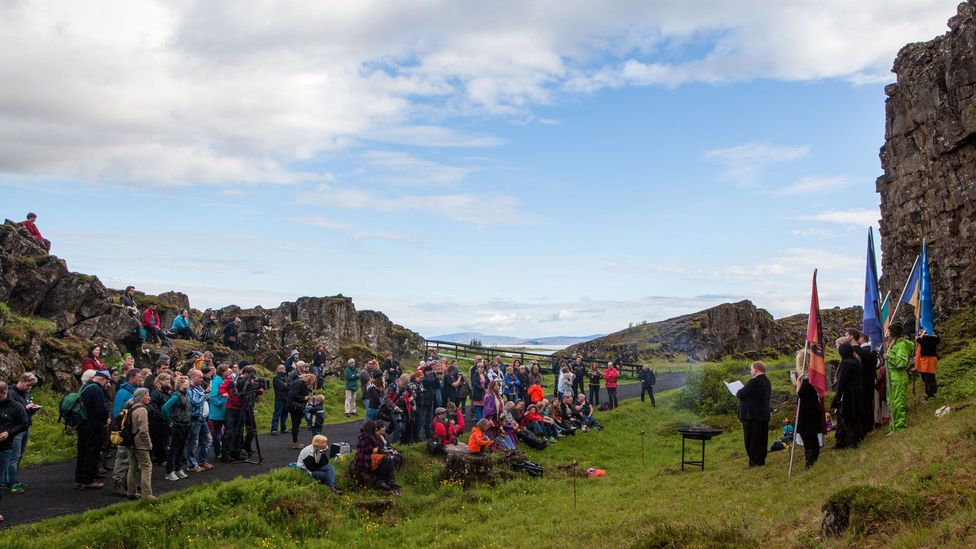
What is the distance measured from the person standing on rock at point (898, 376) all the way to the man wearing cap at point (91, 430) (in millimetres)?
15676

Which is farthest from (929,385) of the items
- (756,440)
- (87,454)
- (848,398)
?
(87,454)

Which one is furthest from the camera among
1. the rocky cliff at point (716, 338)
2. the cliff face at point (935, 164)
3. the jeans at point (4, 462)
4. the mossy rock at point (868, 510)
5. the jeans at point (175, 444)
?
the rocky cliff at point (716, 338)

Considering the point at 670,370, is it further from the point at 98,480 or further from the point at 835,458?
the point at 98,480

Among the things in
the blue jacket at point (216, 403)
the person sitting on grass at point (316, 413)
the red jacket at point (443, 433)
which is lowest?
the red jacket at point (443, 433)

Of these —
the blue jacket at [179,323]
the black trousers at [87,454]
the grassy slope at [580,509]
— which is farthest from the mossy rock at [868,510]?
the blue jacket at [179,323]

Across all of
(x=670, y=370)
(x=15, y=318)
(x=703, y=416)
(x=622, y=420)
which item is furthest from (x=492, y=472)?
(x=670, y=370)

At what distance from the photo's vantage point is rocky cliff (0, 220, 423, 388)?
20.4 meters

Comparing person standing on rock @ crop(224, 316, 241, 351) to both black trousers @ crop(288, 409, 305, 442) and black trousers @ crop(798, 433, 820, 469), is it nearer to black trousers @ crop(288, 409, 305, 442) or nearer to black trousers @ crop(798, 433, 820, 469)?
black trousers @ crop(288, 409, 305, 442)

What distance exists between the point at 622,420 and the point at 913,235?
43.6 ft

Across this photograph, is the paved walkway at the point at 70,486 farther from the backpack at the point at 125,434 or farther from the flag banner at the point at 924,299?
the flag banner at the point at 924,299

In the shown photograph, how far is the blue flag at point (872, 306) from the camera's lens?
1672 cm

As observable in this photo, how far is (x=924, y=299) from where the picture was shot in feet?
55.3

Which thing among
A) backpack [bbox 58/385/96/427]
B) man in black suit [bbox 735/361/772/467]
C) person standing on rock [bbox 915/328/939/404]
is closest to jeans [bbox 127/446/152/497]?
backpack [bbox 58/385/96/427]

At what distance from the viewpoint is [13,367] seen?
62.1ft
